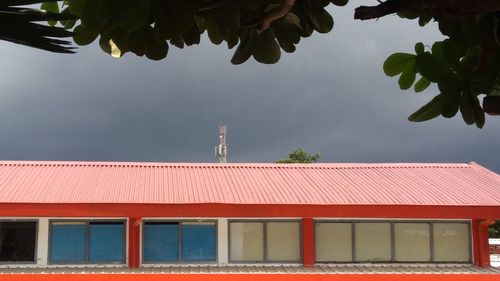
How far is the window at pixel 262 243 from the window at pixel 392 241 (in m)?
0.43

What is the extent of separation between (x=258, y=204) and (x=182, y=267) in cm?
174

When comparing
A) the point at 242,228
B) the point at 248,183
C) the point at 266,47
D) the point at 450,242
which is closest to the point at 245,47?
the point at 266,47

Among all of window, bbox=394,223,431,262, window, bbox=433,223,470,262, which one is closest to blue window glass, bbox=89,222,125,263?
window, bbox=394,223,431,262

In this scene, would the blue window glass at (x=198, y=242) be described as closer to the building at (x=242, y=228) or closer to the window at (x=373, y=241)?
the building at (x=242, y=228)

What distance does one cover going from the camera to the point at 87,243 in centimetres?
1062

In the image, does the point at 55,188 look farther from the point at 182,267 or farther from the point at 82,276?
the point at 182,267

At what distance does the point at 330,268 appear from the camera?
10.5m

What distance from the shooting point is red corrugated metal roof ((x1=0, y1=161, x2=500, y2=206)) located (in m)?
10.4

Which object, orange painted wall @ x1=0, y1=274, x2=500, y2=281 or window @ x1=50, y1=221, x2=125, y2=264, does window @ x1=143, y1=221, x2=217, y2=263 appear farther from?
orange painted wall @ x1=0, y1=274, x2=500, y2=281

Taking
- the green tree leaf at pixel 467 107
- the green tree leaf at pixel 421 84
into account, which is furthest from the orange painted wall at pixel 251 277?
the green tree leaf at pixel 467 107

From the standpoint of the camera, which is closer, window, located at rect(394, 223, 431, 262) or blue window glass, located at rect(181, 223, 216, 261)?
blue window glass, located at rect(181, 223, 216, 261)

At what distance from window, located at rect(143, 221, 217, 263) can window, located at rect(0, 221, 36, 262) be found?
6.29 ft

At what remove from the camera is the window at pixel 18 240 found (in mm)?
10430

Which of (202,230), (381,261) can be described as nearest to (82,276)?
(202,230)
